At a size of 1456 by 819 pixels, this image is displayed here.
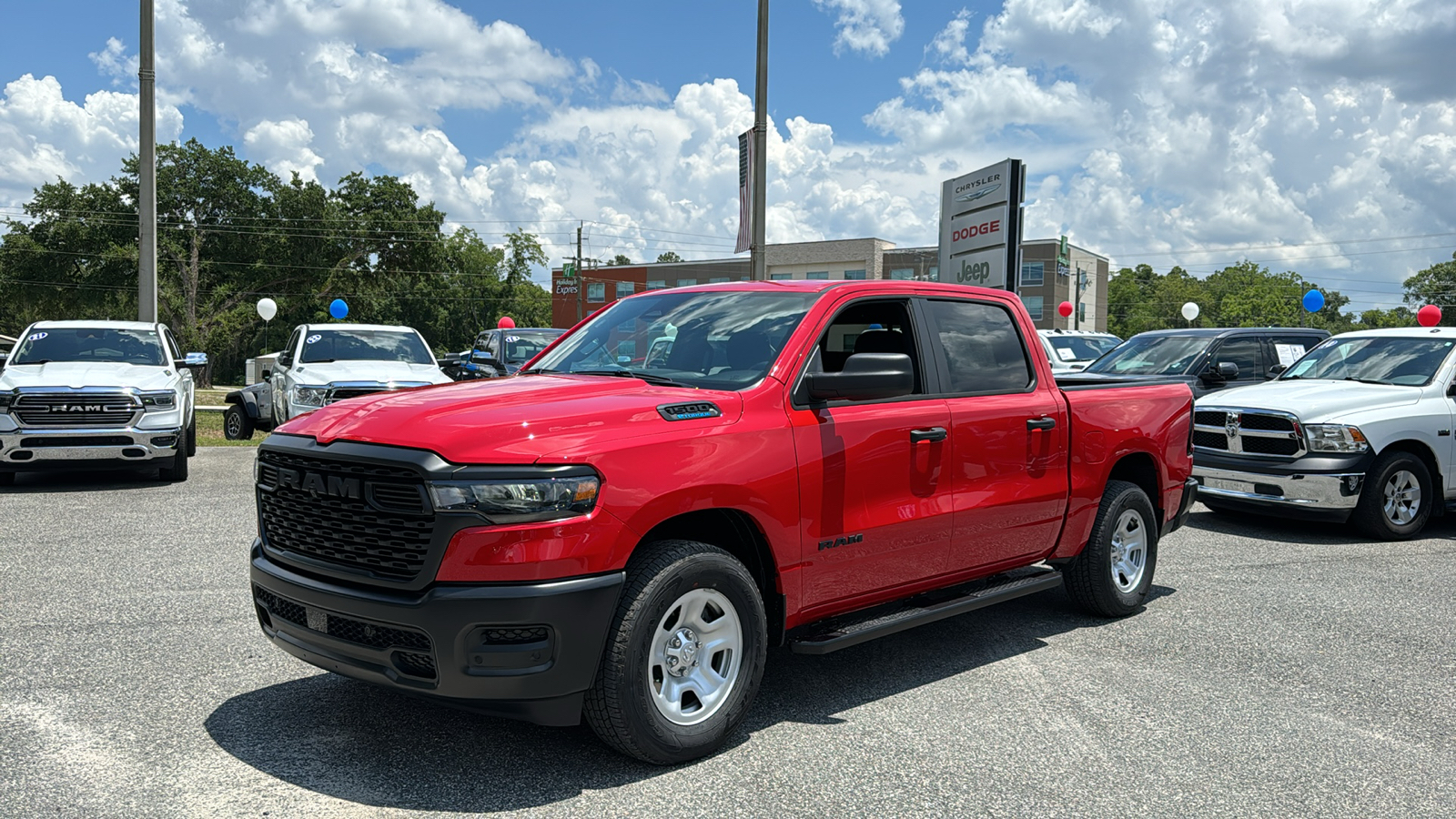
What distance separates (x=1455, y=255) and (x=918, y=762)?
117928 mm

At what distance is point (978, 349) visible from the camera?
560 centimetres

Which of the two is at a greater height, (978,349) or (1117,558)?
(978,349)

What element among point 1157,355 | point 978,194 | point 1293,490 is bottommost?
point 1293,490

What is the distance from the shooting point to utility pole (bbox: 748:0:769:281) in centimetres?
1686

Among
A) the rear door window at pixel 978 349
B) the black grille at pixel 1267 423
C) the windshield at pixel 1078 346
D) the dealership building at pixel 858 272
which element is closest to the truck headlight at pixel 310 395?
the rear door window at pixel 978 349

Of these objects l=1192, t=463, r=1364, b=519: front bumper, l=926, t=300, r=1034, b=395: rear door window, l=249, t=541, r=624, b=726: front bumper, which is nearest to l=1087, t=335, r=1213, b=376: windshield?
l=1192, t=463, r=1364, b=519: front bumper

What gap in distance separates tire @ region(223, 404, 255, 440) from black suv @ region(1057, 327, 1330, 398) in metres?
12.7

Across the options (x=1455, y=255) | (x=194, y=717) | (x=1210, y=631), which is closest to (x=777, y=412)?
(x=194, y=717)

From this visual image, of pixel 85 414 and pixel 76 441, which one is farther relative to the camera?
pixel 85 414

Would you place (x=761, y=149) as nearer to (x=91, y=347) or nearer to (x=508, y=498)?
(x=91, y=347)

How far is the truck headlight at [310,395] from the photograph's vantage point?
1305cm

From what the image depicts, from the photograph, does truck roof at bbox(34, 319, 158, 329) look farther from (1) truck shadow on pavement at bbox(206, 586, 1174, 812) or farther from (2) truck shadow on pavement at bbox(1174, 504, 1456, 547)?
(2) truck shadow on pavement at bbox(1174, 504, 1456, 547)

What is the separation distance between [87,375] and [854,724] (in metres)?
Result: 10.2

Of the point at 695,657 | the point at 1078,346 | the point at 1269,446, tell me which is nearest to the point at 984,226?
the point at 1078,346
